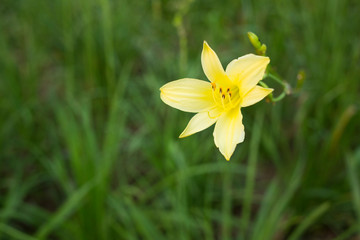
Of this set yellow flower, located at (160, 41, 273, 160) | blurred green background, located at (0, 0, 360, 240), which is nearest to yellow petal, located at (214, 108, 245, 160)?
yellow flower, located at (160, 41, 273, 160)

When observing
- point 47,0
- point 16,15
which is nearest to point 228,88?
point 47,0

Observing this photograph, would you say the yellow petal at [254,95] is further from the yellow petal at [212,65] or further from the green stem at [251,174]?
the green stem at [251,174]

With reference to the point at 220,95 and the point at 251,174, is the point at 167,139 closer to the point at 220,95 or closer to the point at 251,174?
the point at 251,174

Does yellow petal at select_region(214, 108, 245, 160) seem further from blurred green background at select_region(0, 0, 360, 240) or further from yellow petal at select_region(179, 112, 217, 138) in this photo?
blurred green background at select_region(0, 0, 360, 240)

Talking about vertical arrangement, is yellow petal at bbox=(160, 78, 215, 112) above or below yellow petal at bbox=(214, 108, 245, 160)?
above

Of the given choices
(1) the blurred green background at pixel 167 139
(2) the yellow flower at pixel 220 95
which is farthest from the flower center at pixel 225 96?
(1) the blurred green background at pixel 167 139

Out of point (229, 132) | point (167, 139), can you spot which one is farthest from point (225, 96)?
point (167, 139)

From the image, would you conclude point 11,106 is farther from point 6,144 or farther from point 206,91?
point 206,91
